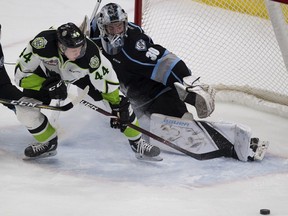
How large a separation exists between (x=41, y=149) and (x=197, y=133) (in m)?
0.75

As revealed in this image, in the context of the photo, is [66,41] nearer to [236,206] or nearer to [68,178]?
[68,178]

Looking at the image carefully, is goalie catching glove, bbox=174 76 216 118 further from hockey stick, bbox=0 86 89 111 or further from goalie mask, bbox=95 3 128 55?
hockey stick, bbox=0 86 89 111

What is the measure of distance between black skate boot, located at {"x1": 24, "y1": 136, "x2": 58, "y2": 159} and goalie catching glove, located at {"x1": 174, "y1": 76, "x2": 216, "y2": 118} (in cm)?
65

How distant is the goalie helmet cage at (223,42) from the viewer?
14.8ft

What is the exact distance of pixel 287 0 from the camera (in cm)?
317

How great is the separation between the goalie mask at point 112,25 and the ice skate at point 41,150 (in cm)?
55

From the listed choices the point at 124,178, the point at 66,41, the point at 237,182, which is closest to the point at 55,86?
the point at 66,41

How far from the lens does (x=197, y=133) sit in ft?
12.7

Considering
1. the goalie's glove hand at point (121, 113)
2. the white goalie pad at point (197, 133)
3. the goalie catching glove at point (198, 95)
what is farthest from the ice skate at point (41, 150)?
the goalie catching glove at point (198, 95)

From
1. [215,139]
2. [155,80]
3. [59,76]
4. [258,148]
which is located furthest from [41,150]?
[258,148]

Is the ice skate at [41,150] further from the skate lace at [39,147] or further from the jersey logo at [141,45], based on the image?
the jersey logo at [141,45]

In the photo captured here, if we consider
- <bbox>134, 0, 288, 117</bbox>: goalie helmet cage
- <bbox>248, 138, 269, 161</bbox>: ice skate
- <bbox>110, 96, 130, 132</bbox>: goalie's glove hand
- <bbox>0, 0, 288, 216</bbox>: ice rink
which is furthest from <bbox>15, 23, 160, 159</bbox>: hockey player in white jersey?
<bbox>134, 0, 288, 117</bbox>: goalie helmet cage

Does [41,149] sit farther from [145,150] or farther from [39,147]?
[145,150]

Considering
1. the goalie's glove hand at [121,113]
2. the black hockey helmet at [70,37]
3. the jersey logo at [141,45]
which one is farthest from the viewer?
the jersey logo at [141,45]
